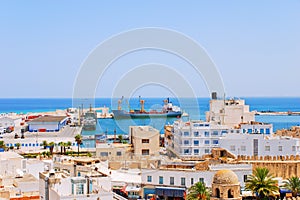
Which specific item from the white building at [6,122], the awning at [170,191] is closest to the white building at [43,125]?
the white building at [6,122]

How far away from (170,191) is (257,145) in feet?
29.1

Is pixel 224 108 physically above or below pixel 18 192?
above

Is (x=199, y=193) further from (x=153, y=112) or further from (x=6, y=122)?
(x=153, y=112)

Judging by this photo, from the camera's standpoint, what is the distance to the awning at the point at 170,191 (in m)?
23.0

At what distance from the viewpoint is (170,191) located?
76.4ft

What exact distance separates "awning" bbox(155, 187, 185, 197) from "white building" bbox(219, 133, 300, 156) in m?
7.67

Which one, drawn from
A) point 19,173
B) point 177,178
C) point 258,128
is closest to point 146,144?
point 258,128

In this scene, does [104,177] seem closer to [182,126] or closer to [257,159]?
[257,159]

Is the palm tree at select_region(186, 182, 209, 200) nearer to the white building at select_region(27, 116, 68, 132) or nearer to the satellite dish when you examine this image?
the satellite dish

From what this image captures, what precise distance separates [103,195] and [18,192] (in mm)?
5342

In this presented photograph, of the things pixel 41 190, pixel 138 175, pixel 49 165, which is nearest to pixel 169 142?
pixel 138 175

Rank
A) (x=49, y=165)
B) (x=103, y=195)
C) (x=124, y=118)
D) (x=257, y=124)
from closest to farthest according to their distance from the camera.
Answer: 1. (x=103, y=195)
2. (x=49, y=165)
3. (x=257, y=124)
4. (x=124, y=118)

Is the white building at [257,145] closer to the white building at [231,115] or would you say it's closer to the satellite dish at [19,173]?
the white building at [231,115]

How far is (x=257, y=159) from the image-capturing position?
2727 centimetres
